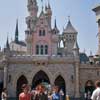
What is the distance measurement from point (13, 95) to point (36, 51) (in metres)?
11.5

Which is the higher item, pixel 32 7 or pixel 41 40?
pixel 32 7

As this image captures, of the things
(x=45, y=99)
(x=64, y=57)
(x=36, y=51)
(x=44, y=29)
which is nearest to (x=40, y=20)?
(x=44, y=29)

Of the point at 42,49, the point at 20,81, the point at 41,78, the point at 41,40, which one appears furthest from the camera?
the point at 41,40

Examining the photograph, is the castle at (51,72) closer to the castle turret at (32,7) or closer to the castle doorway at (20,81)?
the castle doorway at (20,81)

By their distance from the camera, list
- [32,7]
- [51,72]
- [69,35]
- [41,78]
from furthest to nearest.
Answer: [69,35] < [32,7] < [41,78] < [51,72]

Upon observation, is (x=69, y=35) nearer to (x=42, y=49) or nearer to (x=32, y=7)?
(x=32, y=7)

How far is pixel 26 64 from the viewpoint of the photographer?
5459cm

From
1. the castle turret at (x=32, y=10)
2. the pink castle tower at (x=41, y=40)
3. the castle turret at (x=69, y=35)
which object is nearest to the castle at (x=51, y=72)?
the pink castle tower at (x=41, y=40)

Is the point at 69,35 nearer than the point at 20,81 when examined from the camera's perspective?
No

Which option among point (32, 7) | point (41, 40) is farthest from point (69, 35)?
A: point (41, 40)

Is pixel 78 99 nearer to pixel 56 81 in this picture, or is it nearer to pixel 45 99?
pixel 56 81

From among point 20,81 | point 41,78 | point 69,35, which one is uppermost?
point 69,35

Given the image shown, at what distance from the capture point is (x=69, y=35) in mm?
79062

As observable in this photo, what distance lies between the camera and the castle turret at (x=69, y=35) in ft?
258
